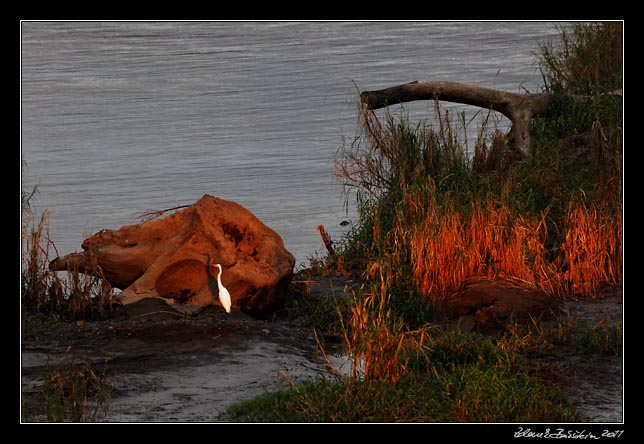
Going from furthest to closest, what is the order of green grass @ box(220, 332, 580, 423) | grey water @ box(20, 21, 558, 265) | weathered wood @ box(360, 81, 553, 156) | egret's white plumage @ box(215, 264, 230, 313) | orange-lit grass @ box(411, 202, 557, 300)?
grey water @ box(20, 21, 558, 265), weathered wood @ box(360, 81, 553, 156), orange-lit grass @ box(411, 202, 557, 300), egret's white plumage @ box(215, 264, 230, 313), green grass @ box(220, 332, 580, 423)

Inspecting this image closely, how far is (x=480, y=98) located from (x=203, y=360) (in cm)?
620

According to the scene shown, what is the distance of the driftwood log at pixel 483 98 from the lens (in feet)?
50.2

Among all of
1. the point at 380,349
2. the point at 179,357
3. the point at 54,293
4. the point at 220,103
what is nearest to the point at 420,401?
the point at 380,349

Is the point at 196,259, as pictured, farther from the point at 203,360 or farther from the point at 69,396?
the point at 69,396

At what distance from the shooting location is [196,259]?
40.1 ft

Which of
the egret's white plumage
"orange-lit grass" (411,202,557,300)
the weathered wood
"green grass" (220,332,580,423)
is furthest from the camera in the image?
the weathered wood

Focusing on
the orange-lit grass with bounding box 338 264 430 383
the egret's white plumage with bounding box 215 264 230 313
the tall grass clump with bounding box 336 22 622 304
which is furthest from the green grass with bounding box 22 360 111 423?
the tall grass clump with bounding box 336 22 622 304

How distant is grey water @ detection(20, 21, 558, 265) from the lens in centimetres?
1686

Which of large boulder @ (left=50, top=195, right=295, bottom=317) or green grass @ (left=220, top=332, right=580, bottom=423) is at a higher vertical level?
large boulder @ (left=50, top=195, right=295, bottom=317)

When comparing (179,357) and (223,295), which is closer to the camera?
(179,357)

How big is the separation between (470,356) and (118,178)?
868 cm

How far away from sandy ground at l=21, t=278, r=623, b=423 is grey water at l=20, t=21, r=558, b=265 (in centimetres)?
172

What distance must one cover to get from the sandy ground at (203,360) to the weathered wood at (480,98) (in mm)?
3643

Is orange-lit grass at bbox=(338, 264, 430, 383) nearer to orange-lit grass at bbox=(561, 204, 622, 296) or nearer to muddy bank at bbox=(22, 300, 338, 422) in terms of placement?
muddy bank at bbox=(22, 300, 338, 422)
